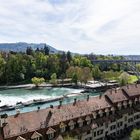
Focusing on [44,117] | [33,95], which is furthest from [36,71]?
[44,117]

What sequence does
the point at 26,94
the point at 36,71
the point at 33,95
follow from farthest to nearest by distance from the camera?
the point at 36,71, the point at 26,94, the point at 33,95

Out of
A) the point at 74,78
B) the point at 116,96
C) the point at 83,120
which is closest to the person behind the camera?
the point at 83,120

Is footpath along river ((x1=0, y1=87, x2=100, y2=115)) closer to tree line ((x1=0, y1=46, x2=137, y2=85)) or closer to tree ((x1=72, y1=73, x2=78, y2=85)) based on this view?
tree ((x1=72, y1=73, x2=78, y2=85))

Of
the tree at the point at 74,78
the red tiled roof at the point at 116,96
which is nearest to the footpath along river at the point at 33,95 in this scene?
the tree at the point at 74,78

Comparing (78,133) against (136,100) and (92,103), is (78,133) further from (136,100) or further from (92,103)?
(136,100)

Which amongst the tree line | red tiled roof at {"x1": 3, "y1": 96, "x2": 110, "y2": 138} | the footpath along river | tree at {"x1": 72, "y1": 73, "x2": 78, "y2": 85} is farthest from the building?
the tree line

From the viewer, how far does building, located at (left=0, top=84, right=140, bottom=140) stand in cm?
4975

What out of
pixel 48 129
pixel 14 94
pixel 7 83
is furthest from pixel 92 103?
pixel 7 83

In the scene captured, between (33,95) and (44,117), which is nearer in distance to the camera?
(44,117)

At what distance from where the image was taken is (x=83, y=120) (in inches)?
2325

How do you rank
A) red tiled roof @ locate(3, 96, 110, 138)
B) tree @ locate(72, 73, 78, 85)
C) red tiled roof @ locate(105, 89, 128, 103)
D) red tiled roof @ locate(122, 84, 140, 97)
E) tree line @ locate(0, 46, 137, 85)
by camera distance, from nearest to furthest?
red tiled roof @ locate(3, 96, 110, 138) < red tiled roof @ locate(105, 89, 128, 103) < red tiled roof @ locate(122, 84, 140, 97) < tree @ locate(72, 73, 78, 85) < tree line @ locate(0, 46, 137, 85)

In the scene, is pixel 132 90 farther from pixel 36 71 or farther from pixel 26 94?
pixel 36 71

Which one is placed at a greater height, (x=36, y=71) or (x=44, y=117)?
(x=36, y=71)

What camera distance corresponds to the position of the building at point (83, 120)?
4975cm
